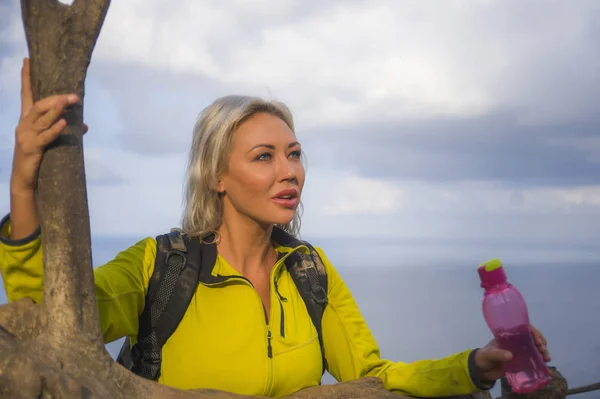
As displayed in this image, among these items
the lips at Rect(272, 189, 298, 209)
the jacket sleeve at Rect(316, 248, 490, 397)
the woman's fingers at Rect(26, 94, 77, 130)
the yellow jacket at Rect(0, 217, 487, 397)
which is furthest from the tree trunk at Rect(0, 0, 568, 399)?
the jacket sleeve at Rect(316, 248, 490, 397)

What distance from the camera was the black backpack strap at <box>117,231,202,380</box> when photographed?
3.81 metres

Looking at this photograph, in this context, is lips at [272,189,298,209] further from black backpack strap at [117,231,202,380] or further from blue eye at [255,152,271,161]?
black backpack strap at [117,231,202,380]

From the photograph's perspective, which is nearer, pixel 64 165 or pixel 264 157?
pixel 64 165

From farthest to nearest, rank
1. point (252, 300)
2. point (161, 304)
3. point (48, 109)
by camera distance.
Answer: point (252, 300) → point (161, 304) → point (48, 109)

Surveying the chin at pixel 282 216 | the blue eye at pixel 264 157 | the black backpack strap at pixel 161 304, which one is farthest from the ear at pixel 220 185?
the black backpack strap at pixel 161 304

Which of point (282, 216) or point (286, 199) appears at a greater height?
point (286, 199)

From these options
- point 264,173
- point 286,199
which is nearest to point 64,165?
point 264,173

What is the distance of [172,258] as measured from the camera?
154 inches

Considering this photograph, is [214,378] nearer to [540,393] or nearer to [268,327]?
[268,327]

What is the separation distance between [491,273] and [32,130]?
2.21m

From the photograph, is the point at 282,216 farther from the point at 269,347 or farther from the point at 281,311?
the point at 269,347

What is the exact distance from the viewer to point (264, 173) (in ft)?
13.3

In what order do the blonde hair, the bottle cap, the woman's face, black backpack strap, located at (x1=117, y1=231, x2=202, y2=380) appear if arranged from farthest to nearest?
the blonde hair, the woman's face, black backpack strap, located at (x1=117, y1=231, x2=202, y2=380), the bottle cap

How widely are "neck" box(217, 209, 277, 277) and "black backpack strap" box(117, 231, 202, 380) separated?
0.39 meters
